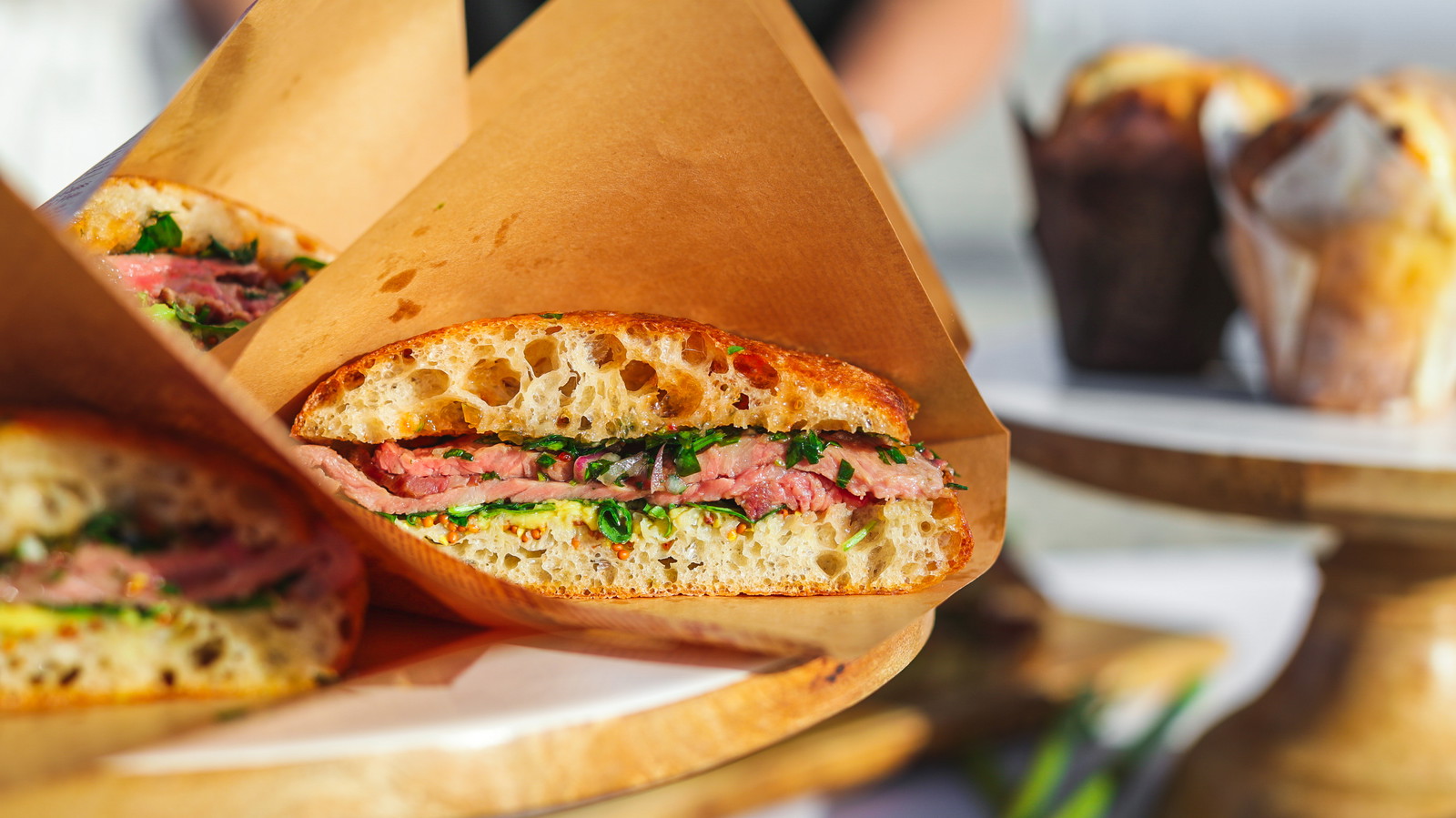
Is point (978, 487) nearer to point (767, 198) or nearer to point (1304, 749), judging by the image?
point (767, 198)

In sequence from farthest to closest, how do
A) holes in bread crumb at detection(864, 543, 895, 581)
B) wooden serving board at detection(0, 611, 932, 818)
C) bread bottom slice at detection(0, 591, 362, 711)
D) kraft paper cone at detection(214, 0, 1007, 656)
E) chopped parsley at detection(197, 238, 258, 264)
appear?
chopped parsley at detection(197, 238, 258, 264)
holes in bread crumb at detection(864, 543, 895, 581)
kraft paper cone at detection(214, 0, 1007, 656)
bread bottom slice at detection(0, 591, 362, 711)
wooden serving board at detection(0, 611, 932, 818)

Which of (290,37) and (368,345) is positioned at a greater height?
(290,37)

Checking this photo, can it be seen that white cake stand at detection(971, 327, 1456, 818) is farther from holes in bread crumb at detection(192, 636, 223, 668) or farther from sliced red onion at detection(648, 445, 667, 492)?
holes in bread crumb at detection(192, 636, 223, 668)

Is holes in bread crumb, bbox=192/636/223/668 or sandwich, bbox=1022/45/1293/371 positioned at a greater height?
holes in bread crumb, bbox=192/636/223/668

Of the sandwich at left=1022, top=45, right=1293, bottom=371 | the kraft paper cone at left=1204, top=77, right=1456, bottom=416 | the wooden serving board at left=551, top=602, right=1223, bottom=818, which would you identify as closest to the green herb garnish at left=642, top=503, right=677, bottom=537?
the wooden serving board at left=551, top=602, right=1223, bottom=818

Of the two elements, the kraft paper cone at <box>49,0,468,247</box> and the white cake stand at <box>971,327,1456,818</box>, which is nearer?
the kraft paper cone at <box>49,0,468,247</box>

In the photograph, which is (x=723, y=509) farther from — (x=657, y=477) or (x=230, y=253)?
(x=230, y=253)

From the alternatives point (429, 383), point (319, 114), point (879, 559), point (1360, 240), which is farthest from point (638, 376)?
point (1360, 240)

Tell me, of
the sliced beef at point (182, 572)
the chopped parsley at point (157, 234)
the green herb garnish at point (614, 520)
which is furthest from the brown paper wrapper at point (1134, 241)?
the sliced beef at point (182, 572)

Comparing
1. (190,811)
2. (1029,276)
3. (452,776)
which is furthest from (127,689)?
(1029,276)
